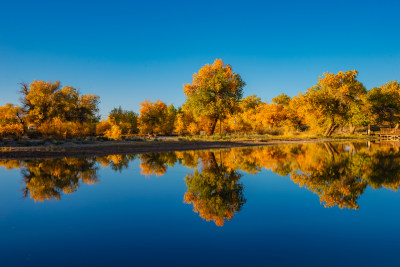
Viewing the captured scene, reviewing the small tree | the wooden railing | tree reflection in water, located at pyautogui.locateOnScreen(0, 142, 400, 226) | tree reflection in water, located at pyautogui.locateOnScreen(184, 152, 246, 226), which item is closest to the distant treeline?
the small tree

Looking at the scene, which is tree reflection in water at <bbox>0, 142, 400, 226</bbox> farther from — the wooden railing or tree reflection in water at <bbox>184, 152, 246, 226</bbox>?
the wooden railing

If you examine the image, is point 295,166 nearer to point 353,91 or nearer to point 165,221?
point 165,221

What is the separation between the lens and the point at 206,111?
40938mm

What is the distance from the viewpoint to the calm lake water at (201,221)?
484 centimetres

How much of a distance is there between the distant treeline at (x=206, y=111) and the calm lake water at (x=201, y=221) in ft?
82.7

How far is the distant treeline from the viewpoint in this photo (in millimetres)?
37450

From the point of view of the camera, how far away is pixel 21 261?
471 cm

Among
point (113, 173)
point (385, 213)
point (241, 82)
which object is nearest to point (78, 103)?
point (241, 82)

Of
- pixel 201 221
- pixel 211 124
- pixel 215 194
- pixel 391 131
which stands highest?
pixel 211 124

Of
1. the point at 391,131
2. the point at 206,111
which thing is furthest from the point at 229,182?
the point at 391,131

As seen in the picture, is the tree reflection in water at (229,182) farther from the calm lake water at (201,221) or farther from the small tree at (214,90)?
the small tree at (214,90)

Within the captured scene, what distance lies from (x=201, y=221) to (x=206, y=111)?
114 ft

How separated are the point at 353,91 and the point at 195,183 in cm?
4888

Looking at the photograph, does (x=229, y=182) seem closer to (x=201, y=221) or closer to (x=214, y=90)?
(x=201, y=221)
